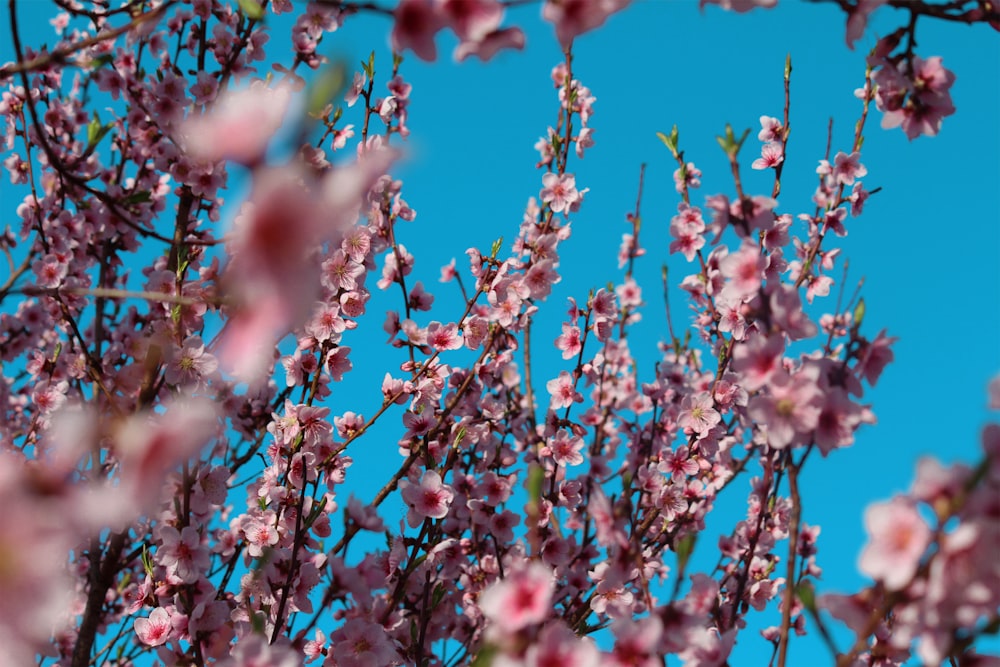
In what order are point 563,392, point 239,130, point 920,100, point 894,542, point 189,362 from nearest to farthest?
point 239,130 → point 894,542 → point 920,100 → point 189,362 → point 563,392

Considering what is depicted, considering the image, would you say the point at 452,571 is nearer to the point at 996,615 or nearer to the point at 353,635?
the point at 353,635

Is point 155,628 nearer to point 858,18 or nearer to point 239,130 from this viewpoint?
point 239,130

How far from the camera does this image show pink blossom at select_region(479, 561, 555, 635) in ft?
4.31

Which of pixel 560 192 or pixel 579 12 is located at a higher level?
pixel 560 192

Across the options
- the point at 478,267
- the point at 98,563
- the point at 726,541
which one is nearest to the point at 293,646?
the point at 98,563

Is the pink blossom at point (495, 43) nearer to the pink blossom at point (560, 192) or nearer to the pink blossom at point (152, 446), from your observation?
the pink blossom at point (152, 446)

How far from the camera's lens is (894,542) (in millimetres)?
1275

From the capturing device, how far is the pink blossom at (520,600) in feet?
4.31

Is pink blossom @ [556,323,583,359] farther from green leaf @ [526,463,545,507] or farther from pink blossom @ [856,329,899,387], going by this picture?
green leaf @ [526,463,545,507]

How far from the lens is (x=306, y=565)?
2.54m

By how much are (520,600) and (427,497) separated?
1375 mm

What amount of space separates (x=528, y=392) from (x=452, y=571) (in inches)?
64.0

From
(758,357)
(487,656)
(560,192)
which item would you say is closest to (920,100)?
(758,357)

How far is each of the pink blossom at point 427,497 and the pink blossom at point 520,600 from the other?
4.26 ft
